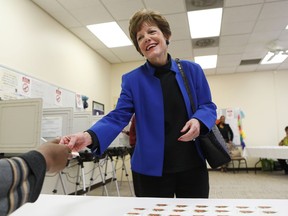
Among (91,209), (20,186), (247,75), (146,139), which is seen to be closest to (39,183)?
(20,186)

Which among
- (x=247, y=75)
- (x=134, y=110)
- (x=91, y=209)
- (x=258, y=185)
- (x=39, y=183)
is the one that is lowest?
(x=258, y=185)

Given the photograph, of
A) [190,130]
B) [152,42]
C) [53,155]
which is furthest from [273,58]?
[53,155]

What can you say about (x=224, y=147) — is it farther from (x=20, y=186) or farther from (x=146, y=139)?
(x=20, y=186)

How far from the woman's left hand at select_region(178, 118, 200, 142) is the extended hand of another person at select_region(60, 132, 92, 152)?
31 centimetres

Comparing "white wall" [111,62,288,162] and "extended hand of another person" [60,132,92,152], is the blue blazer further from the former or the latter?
"white wall" [111,62,288,162]

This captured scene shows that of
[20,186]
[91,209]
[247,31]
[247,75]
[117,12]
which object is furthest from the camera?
[247,75]

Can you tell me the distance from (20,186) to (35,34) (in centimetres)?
357

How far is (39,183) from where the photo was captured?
1.15 feet

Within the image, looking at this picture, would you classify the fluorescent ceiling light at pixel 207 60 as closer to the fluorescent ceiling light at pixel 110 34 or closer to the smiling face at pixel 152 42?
the fluorescent ceiling light at pixel 110 34

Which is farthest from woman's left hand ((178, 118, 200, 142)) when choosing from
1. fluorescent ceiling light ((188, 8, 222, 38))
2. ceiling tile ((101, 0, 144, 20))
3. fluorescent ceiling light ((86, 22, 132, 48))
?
fluorescent ceiling light ((86, 22, 132, 48))

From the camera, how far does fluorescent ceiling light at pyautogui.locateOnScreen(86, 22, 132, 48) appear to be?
425 cm

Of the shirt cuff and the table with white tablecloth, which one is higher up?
the shirt cuff

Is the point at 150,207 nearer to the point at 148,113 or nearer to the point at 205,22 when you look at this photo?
the point at 148,113

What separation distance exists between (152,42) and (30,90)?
273 centimetres
